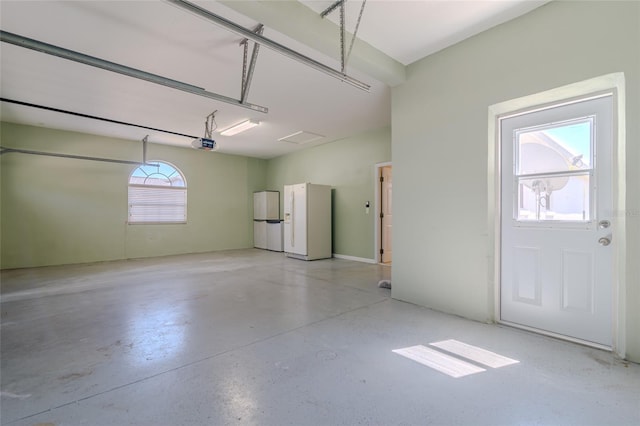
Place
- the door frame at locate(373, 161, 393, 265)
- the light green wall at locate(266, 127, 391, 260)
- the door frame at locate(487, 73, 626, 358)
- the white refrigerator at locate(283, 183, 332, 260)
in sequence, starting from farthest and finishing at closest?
the white refrigerator at locate(283, 183, 332, 260)
the light green wall at locate(266, 127, 391, 260)
the door frame at locate(373, 161, 393, 265)
the door frame at locate(487, 73, 626, 358)

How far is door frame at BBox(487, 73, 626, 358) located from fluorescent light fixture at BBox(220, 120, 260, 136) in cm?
398

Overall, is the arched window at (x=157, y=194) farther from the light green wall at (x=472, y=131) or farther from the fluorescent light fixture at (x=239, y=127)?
the light green wall at (x=472, y=131)

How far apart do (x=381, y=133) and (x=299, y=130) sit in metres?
1.73

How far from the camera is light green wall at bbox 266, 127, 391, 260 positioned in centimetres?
617

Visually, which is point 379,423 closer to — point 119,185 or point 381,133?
point 381,133

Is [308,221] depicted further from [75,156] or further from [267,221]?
[75,156]

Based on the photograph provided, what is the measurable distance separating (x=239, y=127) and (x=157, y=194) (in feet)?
10.6

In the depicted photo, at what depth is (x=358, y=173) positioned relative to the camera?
6.48m

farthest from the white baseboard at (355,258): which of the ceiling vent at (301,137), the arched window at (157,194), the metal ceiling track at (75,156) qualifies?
the metal ceiling track at (75,156)

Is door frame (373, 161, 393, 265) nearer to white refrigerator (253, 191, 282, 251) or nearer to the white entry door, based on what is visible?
white refrigerator (253, 191, 282, 251)

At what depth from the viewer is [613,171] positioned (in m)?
2.14

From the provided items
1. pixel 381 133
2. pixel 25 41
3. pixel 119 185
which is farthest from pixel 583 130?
pixel 119 185

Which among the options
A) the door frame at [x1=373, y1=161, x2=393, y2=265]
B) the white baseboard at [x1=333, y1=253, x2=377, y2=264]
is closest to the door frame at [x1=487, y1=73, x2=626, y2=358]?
the door frame at [x1=373, y1=161, x2=393, y2=265]

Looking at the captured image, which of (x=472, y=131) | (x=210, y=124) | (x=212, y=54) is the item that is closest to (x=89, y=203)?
(x=210, y=124)
